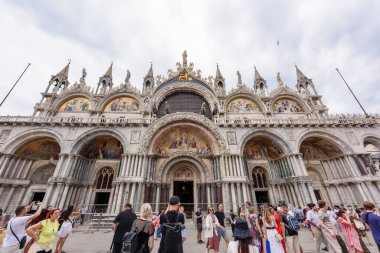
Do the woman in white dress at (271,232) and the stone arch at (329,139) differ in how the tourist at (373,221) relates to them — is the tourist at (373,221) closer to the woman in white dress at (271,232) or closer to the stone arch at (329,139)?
the woman in white dress at (271,232)

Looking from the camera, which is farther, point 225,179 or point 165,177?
point 165,177

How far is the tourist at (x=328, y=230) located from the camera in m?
5.12

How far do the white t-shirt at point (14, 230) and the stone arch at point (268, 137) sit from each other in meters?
14.7

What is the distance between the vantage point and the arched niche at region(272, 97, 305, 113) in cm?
2069

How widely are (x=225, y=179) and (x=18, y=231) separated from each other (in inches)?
505

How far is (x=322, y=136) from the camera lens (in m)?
16.8

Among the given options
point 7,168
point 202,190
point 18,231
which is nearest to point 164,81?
point 202,190

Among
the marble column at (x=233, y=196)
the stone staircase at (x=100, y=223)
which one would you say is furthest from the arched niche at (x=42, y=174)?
the marble column at (x=233, y=196)

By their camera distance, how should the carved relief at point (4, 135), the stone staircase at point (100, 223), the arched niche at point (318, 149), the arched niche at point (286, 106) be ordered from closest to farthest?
1. the stone staircase at point (100, 223)
2. the carved relief at point (4, 135)
3. the arched niche at point (318, 149)
4. the arched niche at point (286, 106)

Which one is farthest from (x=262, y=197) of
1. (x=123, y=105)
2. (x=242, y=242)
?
(x=123, y=105)

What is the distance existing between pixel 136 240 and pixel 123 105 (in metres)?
19.2

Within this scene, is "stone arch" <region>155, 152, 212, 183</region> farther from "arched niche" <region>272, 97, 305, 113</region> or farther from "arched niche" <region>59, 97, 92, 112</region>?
"arched niche" <region>272, 97, 305, 113</region>

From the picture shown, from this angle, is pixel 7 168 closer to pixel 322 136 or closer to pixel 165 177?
pixel 165 177

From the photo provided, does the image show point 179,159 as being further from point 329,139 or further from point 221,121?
point 329,139
